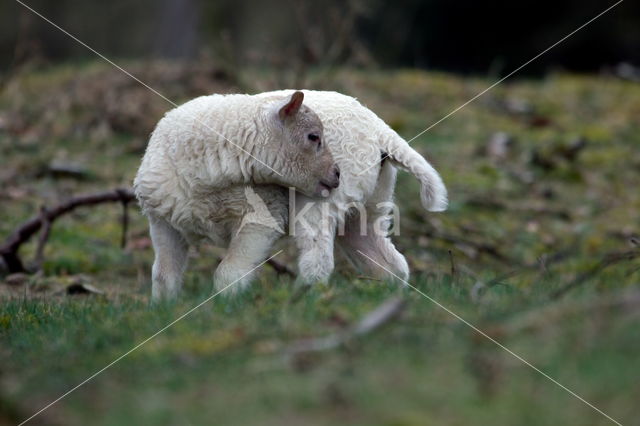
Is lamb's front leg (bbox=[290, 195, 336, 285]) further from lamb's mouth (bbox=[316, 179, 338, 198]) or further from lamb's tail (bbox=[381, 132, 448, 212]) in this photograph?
lamb's tail (bbox=[381, 132, 448, 212])

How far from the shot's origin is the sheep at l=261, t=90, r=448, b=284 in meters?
6.57

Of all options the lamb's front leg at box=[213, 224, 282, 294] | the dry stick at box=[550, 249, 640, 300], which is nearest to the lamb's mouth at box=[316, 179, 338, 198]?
the lamb's front leg at box=[213, 224, 282, 294]

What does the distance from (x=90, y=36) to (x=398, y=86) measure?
22.4m

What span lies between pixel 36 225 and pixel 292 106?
11.2 feet

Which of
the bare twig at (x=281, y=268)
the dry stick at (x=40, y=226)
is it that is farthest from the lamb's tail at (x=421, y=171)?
the dry stick at (x=40, y=226)

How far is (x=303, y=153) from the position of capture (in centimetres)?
678

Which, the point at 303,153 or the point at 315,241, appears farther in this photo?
the point at 303,153

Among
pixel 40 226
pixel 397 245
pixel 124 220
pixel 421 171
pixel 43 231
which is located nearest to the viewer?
pixel 421 171

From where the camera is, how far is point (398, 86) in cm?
1673

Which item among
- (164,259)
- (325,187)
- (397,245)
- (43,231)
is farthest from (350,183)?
(43,231)

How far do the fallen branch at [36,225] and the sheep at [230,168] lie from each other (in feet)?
6.93

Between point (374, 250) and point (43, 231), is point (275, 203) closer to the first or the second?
point (374, 250)

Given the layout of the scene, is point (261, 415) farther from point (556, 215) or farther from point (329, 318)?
point (556, 215)

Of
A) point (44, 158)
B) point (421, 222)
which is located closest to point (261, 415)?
point (421, 222)
